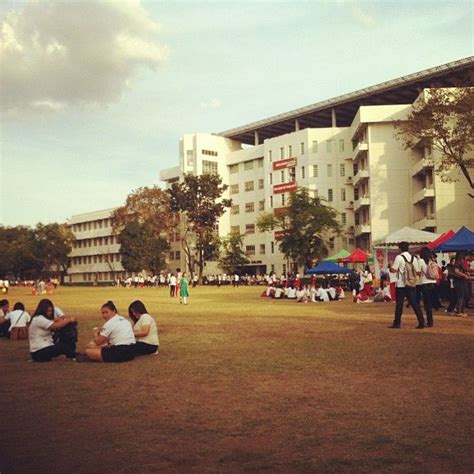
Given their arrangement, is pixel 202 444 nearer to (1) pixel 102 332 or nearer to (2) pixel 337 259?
(1) pixel 102 332

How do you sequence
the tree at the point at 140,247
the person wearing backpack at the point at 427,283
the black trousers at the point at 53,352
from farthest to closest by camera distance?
the tree at the point at 140,247 → the person wearing backpack at the point at 427,283 → the black trousers at the point at 53,352

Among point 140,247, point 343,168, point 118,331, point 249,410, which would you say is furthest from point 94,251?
point 249,410

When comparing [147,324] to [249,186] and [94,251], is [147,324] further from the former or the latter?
[94,251]

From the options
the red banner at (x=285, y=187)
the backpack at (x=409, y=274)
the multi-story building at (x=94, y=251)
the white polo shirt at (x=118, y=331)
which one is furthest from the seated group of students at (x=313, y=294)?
the multi-story building at (x=94, y=251)

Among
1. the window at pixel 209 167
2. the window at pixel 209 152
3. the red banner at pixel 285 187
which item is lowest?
the red banner at pixel 285 187

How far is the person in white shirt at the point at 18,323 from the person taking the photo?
588 inches

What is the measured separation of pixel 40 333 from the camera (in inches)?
419

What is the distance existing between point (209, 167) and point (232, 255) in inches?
642

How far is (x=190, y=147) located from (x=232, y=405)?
86230mm

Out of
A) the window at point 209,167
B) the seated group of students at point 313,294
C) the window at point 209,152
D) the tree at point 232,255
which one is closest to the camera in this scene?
the seated group of students at point 313,294

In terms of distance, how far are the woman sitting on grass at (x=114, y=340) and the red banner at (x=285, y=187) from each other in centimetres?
6826

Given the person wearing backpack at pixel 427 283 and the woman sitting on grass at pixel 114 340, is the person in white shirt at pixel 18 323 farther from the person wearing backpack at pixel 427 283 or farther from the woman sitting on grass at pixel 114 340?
the person wearing backpack at pixel 427 283

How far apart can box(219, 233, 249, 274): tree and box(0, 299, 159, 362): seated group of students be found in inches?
2704

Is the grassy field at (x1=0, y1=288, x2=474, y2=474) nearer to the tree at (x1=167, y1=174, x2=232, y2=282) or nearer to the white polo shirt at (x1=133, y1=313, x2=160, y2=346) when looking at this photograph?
the white polo shirt at (x1=133, y1=313, x2=160, y2=346)
